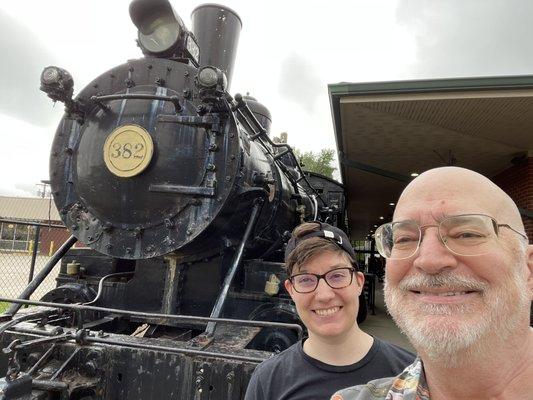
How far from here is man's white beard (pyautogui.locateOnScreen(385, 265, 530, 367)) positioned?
82 centimetres

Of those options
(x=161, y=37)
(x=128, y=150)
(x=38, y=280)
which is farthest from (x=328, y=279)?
(x=161, y=37)

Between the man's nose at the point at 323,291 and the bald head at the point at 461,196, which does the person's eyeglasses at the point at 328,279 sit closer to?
the man's nose at the point at 323,291

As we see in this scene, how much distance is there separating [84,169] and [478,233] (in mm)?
3015

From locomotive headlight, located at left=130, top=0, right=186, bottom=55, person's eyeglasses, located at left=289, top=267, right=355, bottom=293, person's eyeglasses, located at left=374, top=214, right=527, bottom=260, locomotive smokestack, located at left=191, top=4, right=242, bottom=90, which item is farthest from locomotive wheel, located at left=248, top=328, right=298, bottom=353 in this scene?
locomotive smokestack, located at left=191, top=4, right=242, bottom=90

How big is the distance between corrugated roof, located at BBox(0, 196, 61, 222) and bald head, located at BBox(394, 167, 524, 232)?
3694 centimetres

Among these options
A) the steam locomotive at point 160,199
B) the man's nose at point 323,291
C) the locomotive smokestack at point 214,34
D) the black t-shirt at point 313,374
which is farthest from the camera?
the locomotive smokestack at point 214,34

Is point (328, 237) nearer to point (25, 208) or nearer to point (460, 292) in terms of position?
point (460, 292)

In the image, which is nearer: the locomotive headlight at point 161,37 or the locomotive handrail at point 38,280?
the locomotive handrail at point 38,280

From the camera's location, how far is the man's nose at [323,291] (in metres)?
1.49

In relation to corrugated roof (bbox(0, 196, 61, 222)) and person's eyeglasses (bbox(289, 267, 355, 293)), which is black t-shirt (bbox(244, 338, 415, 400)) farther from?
corrugated roof (bbox(0, 196, 61, 222))

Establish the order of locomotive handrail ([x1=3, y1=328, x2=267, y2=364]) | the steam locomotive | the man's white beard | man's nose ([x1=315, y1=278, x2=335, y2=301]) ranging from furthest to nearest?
1. the steam locomotive
2. locomotive handrail ([x1=3, y1=328, x2=267, y2=364])
3. man's nose ([x1=315, y1=278, x2=335, y2=301])
4. the man's white beard

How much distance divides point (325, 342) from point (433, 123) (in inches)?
211

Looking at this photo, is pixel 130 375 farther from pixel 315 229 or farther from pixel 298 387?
pixel 315 229

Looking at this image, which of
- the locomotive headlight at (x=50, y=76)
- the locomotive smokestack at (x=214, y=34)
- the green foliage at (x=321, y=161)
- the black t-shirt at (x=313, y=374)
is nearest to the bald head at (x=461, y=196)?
the black t-shirt at (x=313, y=374)
